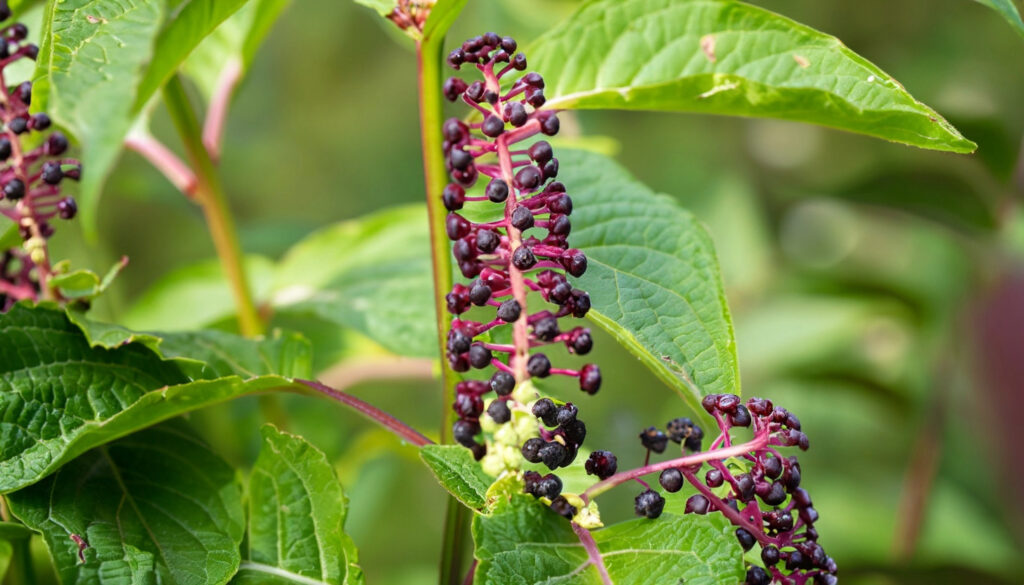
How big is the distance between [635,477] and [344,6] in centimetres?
287

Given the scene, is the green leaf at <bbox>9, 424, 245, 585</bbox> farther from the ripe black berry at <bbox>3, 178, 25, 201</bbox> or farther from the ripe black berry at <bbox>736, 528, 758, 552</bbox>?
the ripe black berry at <bbox>736, 528, 758, 552</bbox>

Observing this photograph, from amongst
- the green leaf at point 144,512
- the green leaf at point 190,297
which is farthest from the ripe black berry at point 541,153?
the green leaf at point 190,297

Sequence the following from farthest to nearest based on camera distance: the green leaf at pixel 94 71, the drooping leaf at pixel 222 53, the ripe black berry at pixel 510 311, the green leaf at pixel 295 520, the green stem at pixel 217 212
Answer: the drooping leaf at pixel 222 53 < the green stem at pixel 217 212 < the green leaf at pixel 295 520 < the ripe black berry at pixel 510 311 < the green leaf at pixel 94 71

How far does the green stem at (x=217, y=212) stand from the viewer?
81cm

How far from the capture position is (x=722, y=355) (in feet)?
1.88

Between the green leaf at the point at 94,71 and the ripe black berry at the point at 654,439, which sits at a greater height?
the green leaf at the point at 94,71

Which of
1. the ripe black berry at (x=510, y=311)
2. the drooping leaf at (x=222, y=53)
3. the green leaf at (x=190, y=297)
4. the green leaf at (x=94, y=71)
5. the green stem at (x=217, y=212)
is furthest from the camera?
the green leaf at (x=190, y=297)

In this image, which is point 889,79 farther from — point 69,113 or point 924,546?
point 924,546

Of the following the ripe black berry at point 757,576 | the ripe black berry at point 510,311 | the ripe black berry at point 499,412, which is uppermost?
the ripe black berry at point 510,311

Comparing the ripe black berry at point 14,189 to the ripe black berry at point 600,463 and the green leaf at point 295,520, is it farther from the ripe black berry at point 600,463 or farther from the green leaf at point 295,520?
the ripe black berry at point 600,463

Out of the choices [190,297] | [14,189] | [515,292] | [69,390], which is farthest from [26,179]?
[190,297]

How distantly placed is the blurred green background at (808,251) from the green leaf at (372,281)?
0.61ft

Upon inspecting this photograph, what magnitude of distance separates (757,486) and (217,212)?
59cm

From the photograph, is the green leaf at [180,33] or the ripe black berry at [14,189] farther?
the ripe black berry at [14,189]
